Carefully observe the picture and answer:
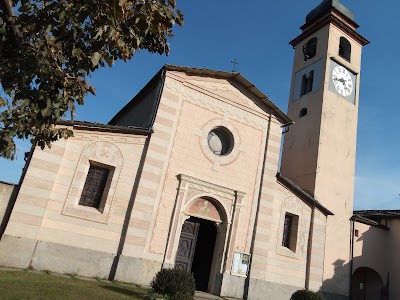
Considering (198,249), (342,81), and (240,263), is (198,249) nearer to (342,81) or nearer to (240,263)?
(240,263)

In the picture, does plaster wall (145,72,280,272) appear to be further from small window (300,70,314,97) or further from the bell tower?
small window (300,70,314,97)

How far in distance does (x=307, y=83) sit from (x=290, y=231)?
10.1 m

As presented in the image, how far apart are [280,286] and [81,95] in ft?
42.3

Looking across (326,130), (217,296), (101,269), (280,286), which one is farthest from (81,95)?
(326,130)

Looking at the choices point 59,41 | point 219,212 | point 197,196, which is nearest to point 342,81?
point 219,212

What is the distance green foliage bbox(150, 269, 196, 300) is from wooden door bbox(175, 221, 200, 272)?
395 cm

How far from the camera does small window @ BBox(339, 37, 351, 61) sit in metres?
22.0

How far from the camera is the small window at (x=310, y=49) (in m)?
22.1

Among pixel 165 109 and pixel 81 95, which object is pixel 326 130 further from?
pixel 81 95

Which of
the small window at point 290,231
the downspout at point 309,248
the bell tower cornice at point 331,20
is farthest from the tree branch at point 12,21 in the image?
the bell tower cornice at point 331,20

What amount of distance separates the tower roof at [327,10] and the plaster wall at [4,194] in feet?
65.9

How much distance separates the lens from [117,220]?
39.2 feet

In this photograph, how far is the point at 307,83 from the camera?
21625 mm

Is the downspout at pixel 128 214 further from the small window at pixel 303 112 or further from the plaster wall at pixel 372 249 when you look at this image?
the plaster wall at pixel 372 249
